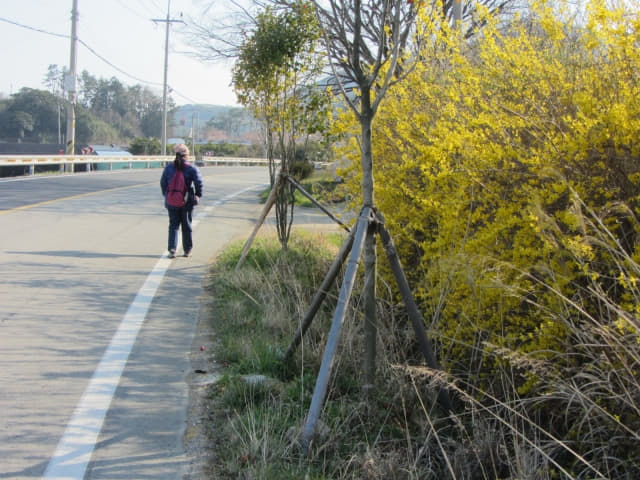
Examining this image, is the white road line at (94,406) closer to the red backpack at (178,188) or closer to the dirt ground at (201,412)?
the dirt ground at (201,412)

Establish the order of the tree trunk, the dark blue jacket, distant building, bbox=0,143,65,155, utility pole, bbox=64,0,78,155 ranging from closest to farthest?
the tree trunk < the dark blue jacket < utility pole, bbox=64,0,78,155 < distant building, bbox=0,143,65,155

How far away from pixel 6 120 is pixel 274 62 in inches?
3247

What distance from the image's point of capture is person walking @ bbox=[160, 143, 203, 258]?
1045cm

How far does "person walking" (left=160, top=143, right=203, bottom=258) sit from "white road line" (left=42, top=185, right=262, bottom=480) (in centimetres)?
311

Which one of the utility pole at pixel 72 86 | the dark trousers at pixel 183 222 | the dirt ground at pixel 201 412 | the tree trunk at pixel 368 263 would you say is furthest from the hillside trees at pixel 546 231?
the utility pole at pixel 72 86

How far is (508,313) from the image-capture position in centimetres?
459

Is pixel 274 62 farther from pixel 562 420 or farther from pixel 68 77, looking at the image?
pixel 68 77

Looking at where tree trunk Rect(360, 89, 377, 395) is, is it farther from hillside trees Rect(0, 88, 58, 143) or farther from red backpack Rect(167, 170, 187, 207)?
hillside trees Rect(0, 88, 58, 143)

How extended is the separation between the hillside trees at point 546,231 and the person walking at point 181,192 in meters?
5.50

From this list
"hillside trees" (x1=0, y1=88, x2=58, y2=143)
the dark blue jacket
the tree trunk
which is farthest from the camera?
"hillside trees" (x1=0, y1=88, x2=58, y2=143)

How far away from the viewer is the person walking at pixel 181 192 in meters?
10.5

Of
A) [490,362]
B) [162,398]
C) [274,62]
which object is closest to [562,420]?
[490,362]

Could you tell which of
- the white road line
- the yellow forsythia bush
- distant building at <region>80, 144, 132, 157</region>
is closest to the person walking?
the white road line

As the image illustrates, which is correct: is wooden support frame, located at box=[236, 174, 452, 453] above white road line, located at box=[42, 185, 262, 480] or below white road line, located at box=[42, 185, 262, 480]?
above
